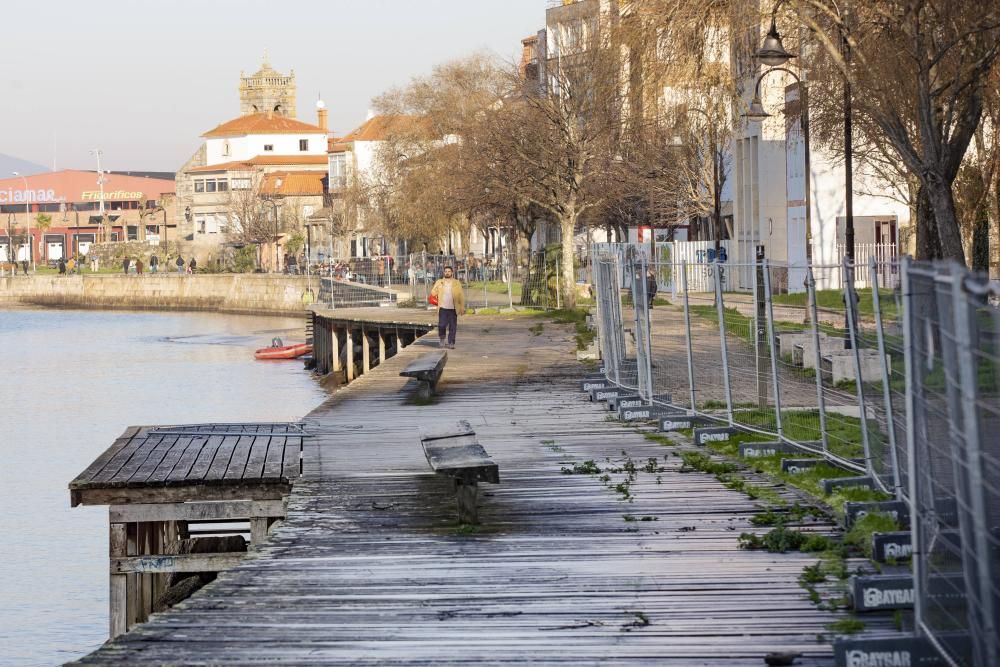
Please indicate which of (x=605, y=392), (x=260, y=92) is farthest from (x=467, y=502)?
(x=260, y=92)

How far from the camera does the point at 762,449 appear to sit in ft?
47.7

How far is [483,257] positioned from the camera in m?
63.6

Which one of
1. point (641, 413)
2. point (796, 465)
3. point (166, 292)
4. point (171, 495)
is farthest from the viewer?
point (166, 292)

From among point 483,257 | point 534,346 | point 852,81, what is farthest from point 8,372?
point 852,81

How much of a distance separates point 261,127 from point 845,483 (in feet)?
485

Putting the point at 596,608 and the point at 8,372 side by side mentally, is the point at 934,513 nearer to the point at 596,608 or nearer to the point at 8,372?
the point at 596,608

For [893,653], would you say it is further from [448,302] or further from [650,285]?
[448,302]

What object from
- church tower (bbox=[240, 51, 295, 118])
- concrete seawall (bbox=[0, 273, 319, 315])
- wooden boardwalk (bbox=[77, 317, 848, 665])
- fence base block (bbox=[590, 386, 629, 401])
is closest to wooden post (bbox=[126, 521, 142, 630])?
wooden boardwalk (bbox=[77, 317, 848, 665])

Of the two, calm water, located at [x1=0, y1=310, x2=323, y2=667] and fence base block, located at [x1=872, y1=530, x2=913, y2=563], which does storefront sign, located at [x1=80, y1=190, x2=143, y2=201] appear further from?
fence base block, located at [x1=872, y1=530, x2=913, y2=563]

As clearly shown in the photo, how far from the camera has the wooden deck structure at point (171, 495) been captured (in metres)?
13.6

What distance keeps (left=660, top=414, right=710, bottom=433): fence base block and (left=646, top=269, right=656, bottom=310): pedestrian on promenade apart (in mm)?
1859

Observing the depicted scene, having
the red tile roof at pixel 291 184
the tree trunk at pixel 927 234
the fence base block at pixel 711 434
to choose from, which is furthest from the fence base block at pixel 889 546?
the red tile roof at pixel 291 184

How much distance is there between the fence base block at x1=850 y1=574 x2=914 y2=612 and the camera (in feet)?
26.5

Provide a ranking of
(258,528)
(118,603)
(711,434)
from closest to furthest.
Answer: (258,528) < (118,603) < (711,434)
